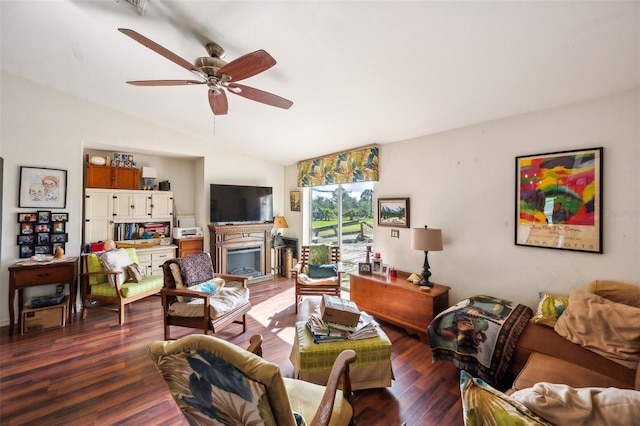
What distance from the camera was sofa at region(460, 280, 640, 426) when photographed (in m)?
0.75

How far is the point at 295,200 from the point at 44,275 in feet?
12.0

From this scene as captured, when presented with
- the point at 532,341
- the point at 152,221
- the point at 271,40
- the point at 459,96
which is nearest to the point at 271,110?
the point at 271,40

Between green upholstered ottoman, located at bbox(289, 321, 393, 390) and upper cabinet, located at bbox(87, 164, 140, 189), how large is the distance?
13.0ft

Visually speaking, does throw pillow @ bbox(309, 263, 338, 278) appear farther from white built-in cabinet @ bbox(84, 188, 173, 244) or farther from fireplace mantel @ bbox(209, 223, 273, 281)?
white built-in cabinet @ bbox(84, 188, 173, 244)

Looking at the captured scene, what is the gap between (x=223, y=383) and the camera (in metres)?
0.88

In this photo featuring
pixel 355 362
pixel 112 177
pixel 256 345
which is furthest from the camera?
pixel 112 177

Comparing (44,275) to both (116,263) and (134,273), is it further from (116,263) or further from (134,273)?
(134,273)

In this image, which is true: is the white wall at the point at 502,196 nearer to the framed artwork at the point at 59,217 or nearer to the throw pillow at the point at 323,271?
the throw pillow at the point at 323,271

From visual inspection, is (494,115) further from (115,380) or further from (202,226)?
(202,226)

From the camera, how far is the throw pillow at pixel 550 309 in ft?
6.80

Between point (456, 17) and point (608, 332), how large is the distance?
2308mm

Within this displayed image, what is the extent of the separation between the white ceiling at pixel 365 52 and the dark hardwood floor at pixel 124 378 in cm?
249

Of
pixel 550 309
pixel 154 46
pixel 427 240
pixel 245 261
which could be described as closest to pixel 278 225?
pixel 245 261

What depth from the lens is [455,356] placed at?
2.17 meters
